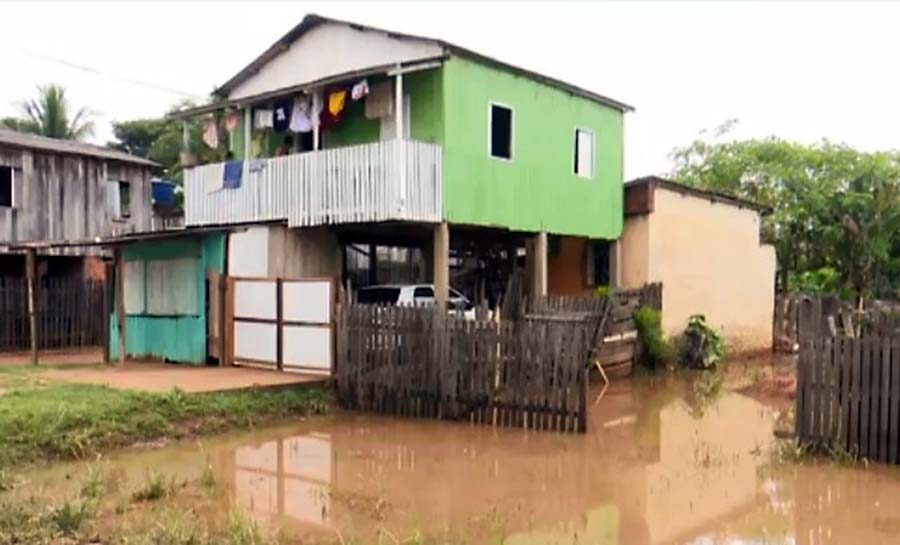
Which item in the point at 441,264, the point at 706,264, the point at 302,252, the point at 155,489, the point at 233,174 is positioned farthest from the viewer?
the point at 706,264

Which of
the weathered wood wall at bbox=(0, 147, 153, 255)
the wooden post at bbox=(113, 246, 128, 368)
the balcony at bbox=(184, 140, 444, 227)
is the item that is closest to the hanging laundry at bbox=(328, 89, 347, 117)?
the balcony at bbox=(184, 140, 444, 227)

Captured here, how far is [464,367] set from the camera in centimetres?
1239

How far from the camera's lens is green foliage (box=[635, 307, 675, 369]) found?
1947 cm

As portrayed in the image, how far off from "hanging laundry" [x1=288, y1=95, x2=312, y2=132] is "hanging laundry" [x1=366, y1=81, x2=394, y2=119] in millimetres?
1257

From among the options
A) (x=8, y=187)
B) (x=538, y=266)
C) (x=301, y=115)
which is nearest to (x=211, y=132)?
(x=301, y=115)

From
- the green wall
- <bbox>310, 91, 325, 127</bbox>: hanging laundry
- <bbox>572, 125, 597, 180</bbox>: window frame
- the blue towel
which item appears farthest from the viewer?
<bbox>572, 125, 597, 180</bbox>: window frame

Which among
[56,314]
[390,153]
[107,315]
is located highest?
[390,153]

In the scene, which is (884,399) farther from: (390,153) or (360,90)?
(360,90)

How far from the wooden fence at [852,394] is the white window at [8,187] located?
21.0 m

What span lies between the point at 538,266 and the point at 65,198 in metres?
14.1

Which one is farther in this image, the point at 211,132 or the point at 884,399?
the point at 211,132

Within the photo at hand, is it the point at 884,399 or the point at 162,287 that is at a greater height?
the point at 162,287

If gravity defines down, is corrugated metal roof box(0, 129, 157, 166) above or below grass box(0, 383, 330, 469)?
above

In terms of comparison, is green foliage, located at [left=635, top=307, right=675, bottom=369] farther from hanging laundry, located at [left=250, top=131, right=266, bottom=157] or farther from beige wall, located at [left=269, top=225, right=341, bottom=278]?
hanging laundry, located at [left=250, top=131, right=266, bottom=157]
